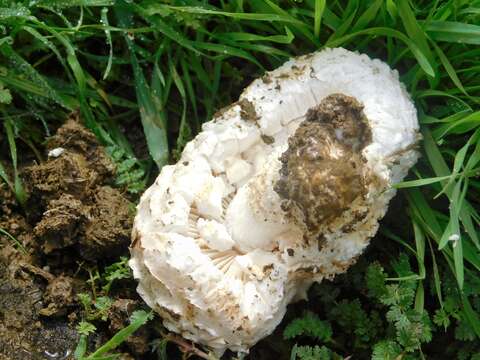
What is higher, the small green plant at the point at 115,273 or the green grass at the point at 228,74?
the green grass at the point at 228,74

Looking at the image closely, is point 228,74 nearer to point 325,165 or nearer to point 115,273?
point 325,165

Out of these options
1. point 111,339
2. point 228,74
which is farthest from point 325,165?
point 111,339

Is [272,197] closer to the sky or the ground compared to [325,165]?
closer to the ground

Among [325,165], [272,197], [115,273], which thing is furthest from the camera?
[115,273]

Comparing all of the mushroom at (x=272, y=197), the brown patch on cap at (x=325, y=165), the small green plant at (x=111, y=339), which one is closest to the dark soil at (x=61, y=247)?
the small green plant at (x=111, y=339)

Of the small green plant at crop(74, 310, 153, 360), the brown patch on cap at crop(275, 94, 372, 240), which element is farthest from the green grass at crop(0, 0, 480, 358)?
the small green plant at crop(74, 310, 153, 360)

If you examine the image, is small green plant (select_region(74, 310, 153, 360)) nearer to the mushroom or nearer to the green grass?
the mushroom

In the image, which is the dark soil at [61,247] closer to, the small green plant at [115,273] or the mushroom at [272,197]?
the small green plant at [115,273]
